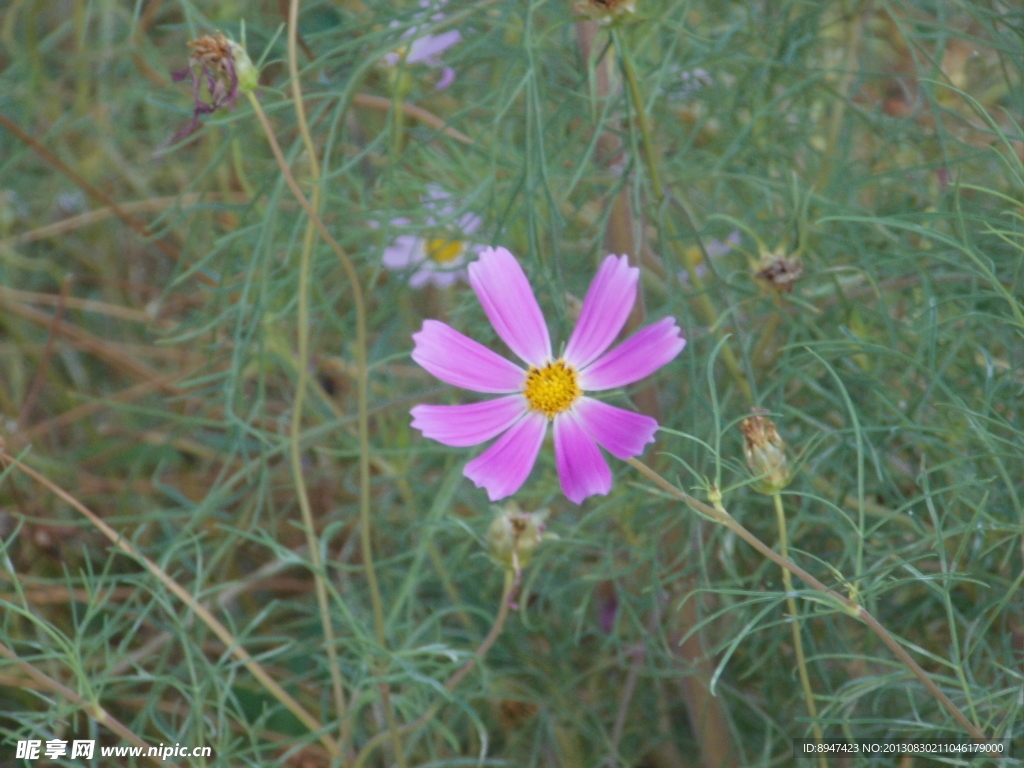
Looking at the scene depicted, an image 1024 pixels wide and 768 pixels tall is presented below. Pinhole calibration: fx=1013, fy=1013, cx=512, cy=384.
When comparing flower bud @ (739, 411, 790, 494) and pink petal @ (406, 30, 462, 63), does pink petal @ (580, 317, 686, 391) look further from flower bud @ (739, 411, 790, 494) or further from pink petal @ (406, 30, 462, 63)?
pink petal @ (406, 30, 462, 63)

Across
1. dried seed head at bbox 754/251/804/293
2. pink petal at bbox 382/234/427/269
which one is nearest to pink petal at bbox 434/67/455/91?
pink petal at bbox 382/234/427/269

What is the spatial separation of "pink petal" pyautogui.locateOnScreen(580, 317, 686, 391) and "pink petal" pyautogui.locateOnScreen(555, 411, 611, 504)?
0.03 meters

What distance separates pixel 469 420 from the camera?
1.87 feet

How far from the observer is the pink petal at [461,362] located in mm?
557

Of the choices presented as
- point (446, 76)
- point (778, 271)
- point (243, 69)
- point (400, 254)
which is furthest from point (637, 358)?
point (400, 254)

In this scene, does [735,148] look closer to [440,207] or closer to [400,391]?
[440,207]

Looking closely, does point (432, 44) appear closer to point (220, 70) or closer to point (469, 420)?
point (220, 70)

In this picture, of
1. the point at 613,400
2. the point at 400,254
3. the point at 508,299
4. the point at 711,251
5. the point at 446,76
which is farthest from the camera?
the point at 400,254

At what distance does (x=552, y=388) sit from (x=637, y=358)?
66mm

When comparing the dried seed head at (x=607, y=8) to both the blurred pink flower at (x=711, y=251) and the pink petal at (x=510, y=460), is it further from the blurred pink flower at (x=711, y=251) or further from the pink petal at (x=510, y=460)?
the blurred pink flower at (x=711, y=251)

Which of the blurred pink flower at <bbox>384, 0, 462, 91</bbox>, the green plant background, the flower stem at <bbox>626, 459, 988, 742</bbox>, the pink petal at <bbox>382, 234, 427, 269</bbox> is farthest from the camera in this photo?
the pink petal at <bbox>382, 234, 427, 269</bbox>

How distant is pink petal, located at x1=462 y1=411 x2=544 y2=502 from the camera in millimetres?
543

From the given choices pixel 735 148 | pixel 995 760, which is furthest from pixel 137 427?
pixel 995 760

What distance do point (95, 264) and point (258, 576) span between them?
26.3 inches
